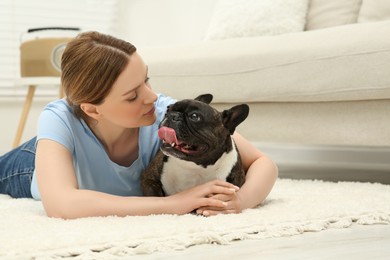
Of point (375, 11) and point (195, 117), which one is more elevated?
point (195, 117)

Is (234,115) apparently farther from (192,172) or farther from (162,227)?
(162,227)

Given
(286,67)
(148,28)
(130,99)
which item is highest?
(130,99)

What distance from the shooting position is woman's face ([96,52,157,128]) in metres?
1.48

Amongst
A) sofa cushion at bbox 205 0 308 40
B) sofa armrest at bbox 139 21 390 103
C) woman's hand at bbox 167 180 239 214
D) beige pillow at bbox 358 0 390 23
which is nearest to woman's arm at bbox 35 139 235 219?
woman's hand at bbox 167 180 239 214

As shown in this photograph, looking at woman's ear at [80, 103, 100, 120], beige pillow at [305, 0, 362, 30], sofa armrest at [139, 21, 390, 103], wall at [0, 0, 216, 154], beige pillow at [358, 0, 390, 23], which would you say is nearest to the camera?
woman's ear at [80, 103, 100, 120]

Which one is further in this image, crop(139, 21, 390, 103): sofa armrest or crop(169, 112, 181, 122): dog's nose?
crop(139, 21, 390, 103): sofa armrest

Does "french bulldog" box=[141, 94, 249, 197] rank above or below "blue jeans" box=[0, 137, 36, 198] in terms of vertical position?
above

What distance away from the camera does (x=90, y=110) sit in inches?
60.2

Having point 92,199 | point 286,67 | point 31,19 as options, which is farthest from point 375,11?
point 31,19

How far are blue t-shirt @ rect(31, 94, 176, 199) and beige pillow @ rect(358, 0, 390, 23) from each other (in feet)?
5.09

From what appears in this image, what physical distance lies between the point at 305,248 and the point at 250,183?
450 mm

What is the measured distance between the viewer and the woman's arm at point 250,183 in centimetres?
148

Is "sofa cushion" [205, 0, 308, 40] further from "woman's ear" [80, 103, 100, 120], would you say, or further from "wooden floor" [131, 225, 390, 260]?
"wooden floor" [131, 225, 390, 260]

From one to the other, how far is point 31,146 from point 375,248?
1.23 m
